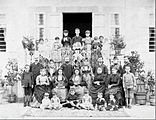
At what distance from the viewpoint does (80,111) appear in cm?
1046

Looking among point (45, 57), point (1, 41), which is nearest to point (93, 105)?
point (45, 57)

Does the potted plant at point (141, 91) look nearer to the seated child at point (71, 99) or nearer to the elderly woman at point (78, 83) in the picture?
the elderly woman at point (78, 83)

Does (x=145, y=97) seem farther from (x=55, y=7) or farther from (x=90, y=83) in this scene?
(x=55, y=7)

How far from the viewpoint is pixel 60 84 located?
37.1 feet

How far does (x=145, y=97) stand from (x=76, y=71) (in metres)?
2.61

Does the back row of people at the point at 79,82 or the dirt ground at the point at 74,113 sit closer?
the dirt ground at the point at 74,113

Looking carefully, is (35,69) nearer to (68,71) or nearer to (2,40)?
(68,71)

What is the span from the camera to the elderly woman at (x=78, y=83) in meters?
11.1

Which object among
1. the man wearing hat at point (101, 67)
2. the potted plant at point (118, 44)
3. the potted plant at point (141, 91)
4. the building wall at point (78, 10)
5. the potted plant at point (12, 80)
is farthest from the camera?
the building wall at point (78, 10)

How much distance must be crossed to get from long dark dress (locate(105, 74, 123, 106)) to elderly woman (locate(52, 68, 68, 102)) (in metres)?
1.33

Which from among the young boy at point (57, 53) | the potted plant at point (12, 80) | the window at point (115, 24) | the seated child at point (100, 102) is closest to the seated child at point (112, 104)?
the seated child at point (100, 102)

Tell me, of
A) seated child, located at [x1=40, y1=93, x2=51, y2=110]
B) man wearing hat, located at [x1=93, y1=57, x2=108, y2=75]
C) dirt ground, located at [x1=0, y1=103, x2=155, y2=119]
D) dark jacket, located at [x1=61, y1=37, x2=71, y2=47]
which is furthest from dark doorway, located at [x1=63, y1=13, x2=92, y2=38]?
dirt ground, located at [x1=0, y1=103, x2=155, y2=119]

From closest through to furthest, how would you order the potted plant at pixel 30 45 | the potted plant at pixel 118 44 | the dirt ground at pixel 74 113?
the dirt ground at pixel 74 113
the potted plant at pixel 30 45
the potted plant at pixel 118 44

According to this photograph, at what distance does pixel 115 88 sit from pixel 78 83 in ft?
3.78
